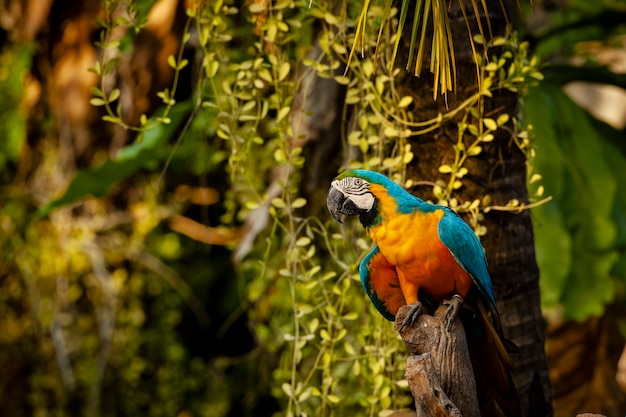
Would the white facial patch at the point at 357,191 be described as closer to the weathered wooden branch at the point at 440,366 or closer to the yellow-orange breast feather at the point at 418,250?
the yellow-orange breast feather at the point at 418,250

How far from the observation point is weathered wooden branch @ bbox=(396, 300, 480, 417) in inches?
34.5

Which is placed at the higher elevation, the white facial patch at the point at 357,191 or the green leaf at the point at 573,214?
the white facial patch at the point at 357,191

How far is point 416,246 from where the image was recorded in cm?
94

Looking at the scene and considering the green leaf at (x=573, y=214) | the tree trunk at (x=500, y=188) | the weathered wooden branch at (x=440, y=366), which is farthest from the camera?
the green leaf at (x=573, y=214)

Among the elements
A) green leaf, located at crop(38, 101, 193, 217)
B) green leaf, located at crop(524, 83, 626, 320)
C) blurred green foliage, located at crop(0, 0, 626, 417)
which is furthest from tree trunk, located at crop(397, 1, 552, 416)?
green leaf, located at crop(38, 101, 193, 217)

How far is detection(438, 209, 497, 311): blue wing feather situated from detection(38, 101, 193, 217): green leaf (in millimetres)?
826

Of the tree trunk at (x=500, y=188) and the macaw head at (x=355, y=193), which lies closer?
the macaw head at (x=355, y=193)

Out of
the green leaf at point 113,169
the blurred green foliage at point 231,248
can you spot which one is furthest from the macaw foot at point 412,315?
the green leaf at point 113,169

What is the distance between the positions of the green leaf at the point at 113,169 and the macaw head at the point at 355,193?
75 cm

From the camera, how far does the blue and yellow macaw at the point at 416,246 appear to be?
93cm

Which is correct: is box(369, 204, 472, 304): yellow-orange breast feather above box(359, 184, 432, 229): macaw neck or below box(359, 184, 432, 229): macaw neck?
below

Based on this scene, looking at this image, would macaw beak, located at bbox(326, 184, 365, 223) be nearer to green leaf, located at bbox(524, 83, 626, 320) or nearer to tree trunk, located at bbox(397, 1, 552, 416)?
tree trunk, located at bbox(397, 1, 552, 416)

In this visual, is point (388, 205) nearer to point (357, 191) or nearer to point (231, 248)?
point (357, 191)

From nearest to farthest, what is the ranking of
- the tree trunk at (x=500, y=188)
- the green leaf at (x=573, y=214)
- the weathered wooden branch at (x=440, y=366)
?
the weathered wooden branch at (x=440, y=366) < the tree trunk at (x=500, y=188) < the green leaf at (x=573, y=214)
